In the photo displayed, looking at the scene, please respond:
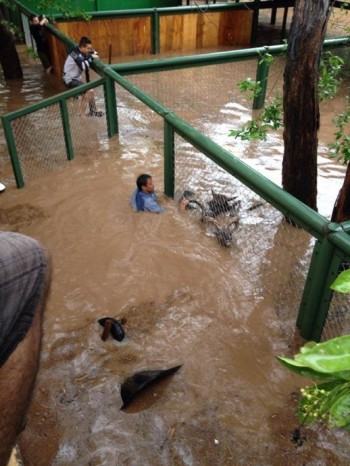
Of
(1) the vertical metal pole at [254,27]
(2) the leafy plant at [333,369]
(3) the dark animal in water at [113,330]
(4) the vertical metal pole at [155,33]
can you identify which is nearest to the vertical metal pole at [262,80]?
(4) the vertical metal pole at [155,33]

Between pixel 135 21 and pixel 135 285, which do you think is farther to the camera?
pixel 135 21

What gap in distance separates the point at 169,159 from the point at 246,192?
984mm

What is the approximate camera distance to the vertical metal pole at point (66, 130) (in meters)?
5.20

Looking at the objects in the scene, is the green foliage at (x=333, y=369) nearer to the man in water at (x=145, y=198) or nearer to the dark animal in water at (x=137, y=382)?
the dark animal in water at (x=137, y=382)

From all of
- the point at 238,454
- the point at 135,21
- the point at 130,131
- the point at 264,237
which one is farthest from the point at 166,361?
the point at 135,21

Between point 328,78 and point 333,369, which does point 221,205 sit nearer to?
point 328,78

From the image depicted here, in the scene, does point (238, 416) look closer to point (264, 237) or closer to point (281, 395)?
point (281, 395)

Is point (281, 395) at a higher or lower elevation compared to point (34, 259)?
lower

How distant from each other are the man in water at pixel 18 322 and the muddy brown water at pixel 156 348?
1382 millimetres

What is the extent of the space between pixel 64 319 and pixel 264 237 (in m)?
2.08

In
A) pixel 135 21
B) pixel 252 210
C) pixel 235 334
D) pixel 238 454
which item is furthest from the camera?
pixel 135 21

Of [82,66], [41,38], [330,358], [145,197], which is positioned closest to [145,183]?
[145,197]

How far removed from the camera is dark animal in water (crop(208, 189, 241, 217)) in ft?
14.6

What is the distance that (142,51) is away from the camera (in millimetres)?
10789
